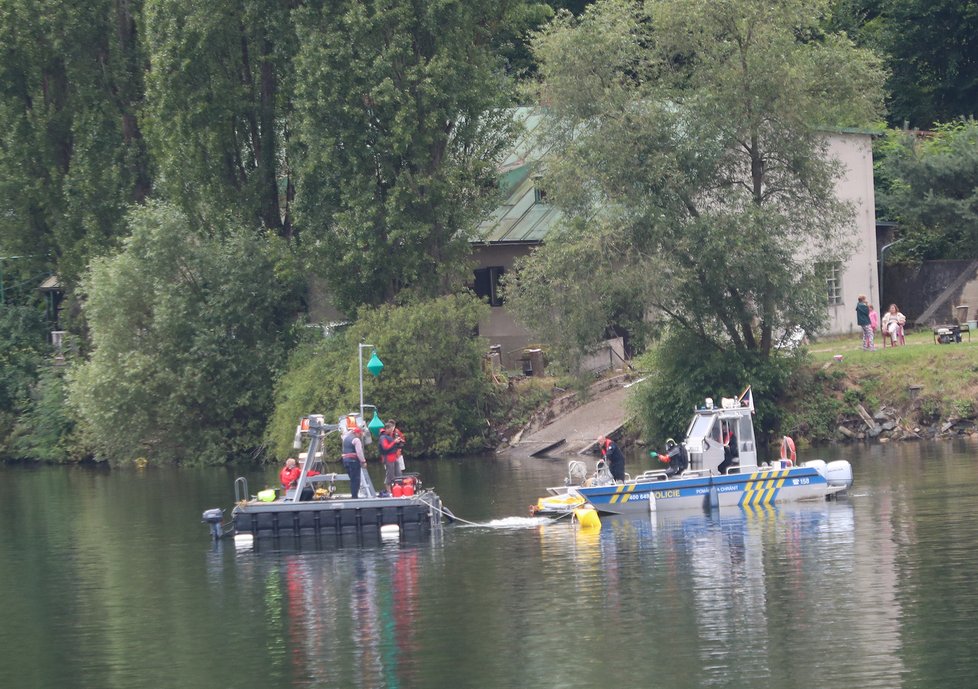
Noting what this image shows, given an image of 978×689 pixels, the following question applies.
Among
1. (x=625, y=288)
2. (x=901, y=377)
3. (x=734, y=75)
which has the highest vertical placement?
(x=734, y=75)

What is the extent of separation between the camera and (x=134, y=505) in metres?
43.2

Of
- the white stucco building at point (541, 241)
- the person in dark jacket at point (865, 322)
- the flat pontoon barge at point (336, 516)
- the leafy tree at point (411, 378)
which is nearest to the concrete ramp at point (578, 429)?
the leafy tree at point (411, 378)

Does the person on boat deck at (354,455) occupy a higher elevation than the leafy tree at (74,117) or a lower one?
lower

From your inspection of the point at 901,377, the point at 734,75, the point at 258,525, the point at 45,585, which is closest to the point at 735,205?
the point at 734,75

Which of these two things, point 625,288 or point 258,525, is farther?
point 625,288

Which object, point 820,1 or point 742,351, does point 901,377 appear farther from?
point 820,1

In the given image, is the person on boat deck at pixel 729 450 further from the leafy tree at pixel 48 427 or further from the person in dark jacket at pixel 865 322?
the leafy tree at pixel 48 427

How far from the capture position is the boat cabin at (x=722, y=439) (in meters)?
35.8

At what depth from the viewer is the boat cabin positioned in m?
35.8

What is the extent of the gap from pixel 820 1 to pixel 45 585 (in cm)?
2829

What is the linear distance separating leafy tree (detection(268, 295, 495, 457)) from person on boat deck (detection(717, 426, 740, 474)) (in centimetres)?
1666

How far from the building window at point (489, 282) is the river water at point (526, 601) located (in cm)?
2219

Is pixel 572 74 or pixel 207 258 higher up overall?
pixel 572 74

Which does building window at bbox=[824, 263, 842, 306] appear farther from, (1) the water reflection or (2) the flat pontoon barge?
(1) the water reflection
